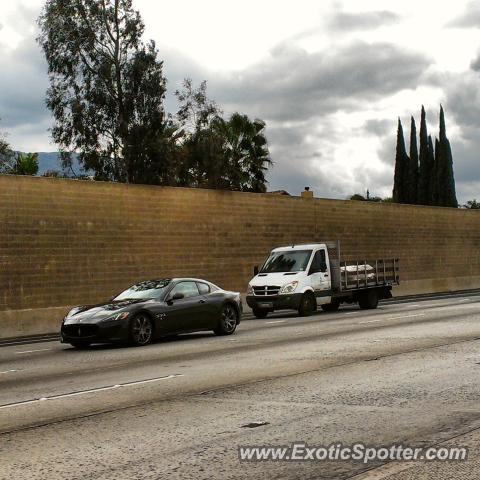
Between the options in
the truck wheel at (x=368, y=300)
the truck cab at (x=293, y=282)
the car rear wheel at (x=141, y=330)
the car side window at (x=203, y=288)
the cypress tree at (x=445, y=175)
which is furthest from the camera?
the cypress tree at (x=445, y=175)

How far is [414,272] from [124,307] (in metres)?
27.7

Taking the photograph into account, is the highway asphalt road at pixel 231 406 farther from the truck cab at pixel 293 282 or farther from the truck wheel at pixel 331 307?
the truck wheel at pixel 331 307

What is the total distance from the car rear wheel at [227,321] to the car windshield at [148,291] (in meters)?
1.57

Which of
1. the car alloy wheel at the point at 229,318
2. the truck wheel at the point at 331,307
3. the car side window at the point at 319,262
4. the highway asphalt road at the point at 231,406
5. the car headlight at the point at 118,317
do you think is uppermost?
the car side window at the point at 319,262

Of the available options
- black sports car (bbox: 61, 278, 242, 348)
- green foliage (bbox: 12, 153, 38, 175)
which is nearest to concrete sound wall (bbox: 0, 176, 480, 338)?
black sports car (bbox: 61, 278, 242, 348)

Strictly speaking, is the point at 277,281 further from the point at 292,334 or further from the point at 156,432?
the point at 156,432

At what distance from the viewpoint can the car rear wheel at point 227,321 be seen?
18.8 metres

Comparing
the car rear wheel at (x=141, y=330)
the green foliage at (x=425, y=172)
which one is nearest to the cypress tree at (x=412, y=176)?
the green foliage at (x=425, y=172)

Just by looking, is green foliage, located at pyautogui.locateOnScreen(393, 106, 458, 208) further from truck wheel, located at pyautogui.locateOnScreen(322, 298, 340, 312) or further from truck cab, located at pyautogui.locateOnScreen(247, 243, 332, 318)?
truck cab, located at pyautogui.locateOnScreen(247, 243, 332, 318)

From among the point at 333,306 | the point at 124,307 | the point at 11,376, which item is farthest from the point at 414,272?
the point at 11,376

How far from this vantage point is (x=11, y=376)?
12.6 meters

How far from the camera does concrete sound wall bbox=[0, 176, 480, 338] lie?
23781 millimetres

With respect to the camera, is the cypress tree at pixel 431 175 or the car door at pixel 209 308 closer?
the car door at pixel 209 308

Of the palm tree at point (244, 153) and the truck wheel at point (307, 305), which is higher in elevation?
the palm tree at point (244, 153)
